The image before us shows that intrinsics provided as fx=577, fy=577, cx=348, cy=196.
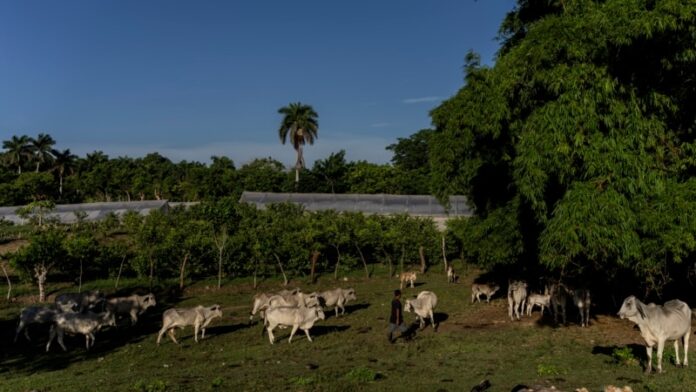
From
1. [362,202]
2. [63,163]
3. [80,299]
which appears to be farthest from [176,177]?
[80,299]

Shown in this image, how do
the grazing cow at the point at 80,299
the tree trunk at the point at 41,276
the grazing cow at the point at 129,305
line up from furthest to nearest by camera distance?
the tree trunk at the point at 41,276
the grazing cow at the point at 80,299
the grazing cow at the point at 129,305

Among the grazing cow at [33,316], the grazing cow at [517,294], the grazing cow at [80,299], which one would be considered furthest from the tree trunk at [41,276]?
the grazing cow at [517,294]


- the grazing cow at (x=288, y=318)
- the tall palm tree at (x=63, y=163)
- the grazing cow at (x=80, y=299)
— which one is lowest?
the grazing cow at (x=80, y=299)

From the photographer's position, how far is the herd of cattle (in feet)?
45.9

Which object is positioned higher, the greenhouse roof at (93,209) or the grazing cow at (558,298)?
the greenhouse roof at (93,209)

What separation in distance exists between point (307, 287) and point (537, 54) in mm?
24831

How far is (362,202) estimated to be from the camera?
63.7 meters

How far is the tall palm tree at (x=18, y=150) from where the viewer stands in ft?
288

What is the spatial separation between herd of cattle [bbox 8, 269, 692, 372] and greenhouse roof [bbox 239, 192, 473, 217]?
117 ft

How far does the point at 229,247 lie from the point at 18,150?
2616 inches

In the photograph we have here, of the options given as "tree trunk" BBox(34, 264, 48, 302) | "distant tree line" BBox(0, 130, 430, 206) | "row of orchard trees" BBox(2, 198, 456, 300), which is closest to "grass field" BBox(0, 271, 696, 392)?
"tree trunk" BBox(34, 264, 48, 302)

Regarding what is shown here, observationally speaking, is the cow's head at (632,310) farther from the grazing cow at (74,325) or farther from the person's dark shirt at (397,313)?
the grazing cow at (74,325)

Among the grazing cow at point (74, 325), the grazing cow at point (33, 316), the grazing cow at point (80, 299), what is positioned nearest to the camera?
the grazing cow at point (74, 325)

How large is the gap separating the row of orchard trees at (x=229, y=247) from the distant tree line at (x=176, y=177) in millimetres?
24545
